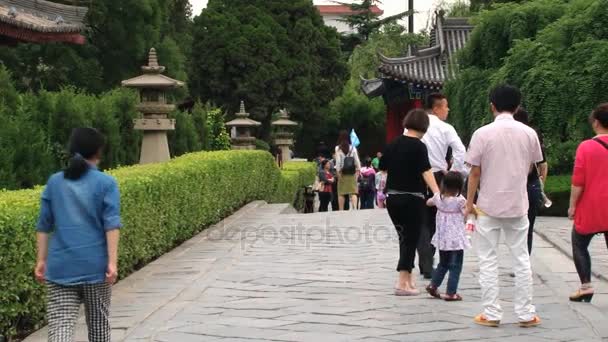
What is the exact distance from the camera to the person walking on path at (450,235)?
7777 millimetres

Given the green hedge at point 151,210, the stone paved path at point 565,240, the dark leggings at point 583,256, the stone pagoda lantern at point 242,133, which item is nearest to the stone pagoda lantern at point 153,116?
the green hedge at point 151,210

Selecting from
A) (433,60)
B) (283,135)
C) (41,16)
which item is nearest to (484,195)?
(41,16)

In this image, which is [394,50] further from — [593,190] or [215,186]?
[593,190]

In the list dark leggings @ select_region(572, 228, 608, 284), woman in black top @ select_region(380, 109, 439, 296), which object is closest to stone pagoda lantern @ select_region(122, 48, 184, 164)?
woman in black top @ select_region(380, 109, 439, 296)

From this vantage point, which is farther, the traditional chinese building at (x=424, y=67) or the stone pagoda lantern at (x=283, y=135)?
the stone pagoda lantern at (x=283, y=135)

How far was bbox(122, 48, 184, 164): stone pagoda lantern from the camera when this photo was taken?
1584 centimetres

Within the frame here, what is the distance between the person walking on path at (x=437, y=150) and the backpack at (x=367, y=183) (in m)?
14.0

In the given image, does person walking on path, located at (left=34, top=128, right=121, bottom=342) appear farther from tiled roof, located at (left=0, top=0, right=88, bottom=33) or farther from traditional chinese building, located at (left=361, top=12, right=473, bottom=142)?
traditional chinese building, located at (left=361, top=12, right=473, bottom=142)

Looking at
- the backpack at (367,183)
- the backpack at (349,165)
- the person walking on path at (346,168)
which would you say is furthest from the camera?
the backpack at (367,183)

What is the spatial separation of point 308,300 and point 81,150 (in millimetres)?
3311

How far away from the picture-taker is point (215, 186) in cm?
1449

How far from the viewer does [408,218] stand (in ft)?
26.0

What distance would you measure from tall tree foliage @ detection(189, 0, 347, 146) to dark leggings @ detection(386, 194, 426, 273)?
3416cm

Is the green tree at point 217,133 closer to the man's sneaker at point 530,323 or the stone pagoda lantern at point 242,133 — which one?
the stone pagoda lantern at point 242,133
